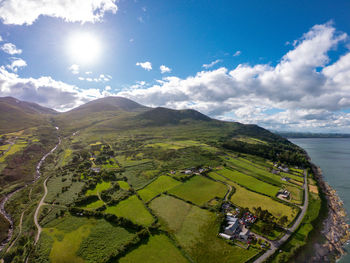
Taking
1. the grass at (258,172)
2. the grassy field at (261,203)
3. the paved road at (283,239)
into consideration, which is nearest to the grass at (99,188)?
the grassy field at (261,203)

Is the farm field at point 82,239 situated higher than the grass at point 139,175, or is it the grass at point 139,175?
the grass at point 139,175

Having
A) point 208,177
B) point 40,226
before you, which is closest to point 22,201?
point 40,226

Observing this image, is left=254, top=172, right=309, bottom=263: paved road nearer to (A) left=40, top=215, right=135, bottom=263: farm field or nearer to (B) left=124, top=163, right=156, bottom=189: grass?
(A) left=40, top=215, right=135, bottom=263: farm field

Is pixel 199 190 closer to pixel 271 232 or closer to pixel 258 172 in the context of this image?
pixel 271 232

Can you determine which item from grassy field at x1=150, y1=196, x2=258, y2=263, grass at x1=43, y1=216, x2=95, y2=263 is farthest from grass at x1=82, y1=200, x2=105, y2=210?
grassy field at x1=150, y1=196, x2=258, y2=263

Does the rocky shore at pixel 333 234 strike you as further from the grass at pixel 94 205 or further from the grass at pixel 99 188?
the grass at pixel 99 188

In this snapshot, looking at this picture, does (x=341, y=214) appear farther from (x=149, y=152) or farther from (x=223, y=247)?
(x=149, y=152)
